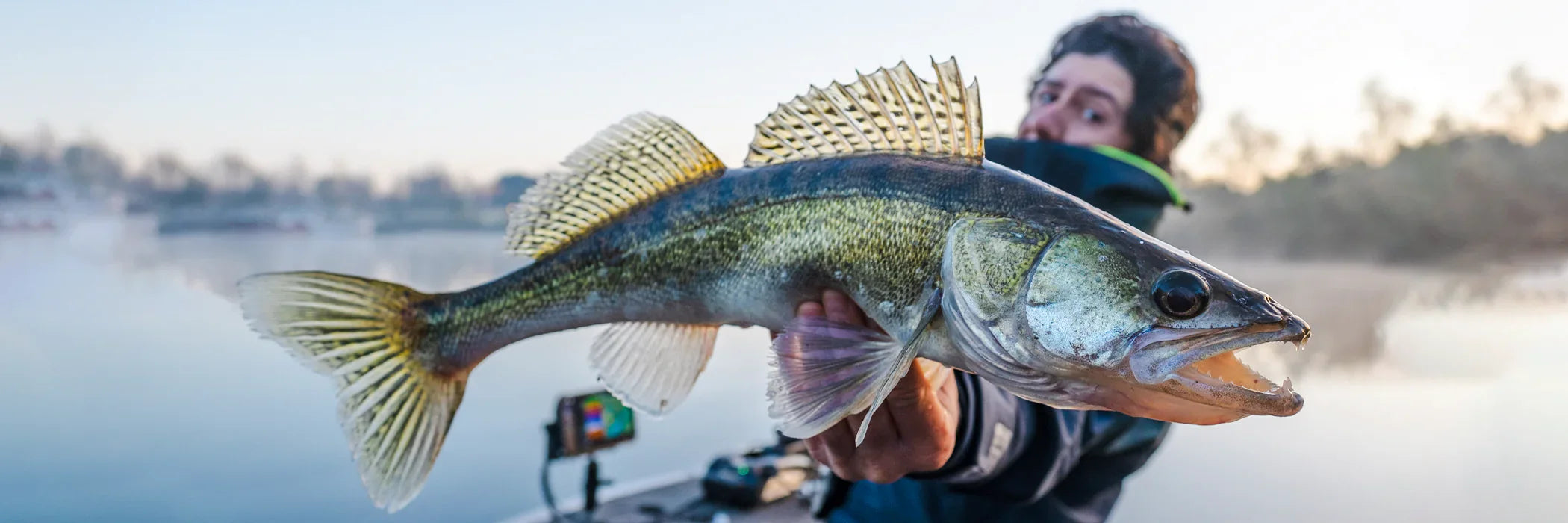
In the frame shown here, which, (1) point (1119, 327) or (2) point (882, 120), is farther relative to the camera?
(2) point (882, 120)

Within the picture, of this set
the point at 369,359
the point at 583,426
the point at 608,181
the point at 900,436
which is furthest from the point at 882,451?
the point at 583,426

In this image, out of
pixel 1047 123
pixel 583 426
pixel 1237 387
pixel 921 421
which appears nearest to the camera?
pixel 1237 387

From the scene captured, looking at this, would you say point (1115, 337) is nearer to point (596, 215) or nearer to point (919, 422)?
point (919, 422)

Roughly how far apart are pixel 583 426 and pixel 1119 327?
6.15 meters

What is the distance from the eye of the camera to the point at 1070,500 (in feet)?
8.34

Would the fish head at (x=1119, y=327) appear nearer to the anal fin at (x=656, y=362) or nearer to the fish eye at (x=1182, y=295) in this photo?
the fish eye at (x=1182, y=295)

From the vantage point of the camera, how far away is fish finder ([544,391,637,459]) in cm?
668

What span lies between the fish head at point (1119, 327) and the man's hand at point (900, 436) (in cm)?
27

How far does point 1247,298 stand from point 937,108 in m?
0.52

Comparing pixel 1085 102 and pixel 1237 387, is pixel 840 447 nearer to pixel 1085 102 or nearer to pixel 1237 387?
pixel 1237 387

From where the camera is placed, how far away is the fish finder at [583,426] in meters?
6.68

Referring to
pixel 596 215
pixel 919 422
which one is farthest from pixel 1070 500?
pixel 596 215

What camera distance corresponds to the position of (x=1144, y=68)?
2766 mm

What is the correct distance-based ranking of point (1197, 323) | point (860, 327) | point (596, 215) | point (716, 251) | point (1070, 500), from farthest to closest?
point (1070, 500) → point (596, 215) → point (716, 251) → point (860, 327) → point (1197, 323)
